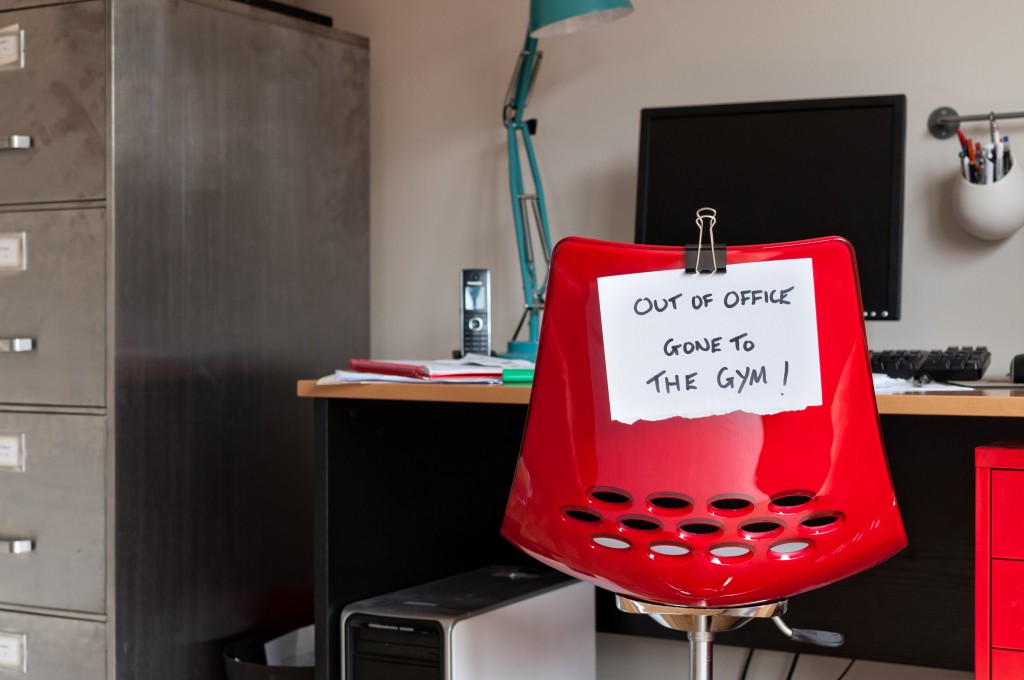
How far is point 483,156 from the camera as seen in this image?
94.3 inches

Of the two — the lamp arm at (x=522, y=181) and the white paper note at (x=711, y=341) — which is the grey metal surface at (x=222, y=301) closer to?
the lamp arm at (x=522, y=181)

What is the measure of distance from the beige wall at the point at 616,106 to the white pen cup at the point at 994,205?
77 millimetres

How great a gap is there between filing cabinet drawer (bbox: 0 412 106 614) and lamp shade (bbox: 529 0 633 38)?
100 cm

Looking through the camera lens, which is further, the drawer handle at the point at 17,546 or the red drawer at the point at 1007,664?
the drawer handle at the point at 17,546

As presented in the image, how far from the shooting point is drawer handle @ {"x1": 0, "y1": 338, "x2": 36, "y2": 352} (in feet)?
6.22

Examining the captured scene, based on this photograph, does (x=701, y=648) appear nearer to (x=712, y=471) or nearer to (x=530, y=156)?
(x=712, y=471)

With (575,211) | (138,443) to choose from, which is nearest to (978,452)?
(575,211)

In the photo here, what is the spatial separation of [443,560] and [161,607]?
0.48 metres

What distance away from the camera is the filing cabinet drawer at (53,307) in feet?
6.11

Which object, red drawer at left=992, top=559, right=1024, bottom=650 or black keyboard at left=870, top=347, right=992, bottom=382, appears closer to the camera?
red drawer at left=992, top=559, right=1024, bottom=650

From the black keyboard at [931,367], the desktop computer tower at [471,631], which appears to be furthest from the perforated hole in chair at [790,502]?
the desktop computer tower at [471,631]

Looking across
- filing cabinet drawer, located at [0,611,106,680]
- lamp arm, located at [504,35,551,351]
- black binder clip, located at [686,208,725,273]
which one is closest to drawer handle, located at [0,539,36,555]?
filing cabinet drawer, located at [0,611,106,680]

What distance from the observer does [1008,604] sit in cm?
128

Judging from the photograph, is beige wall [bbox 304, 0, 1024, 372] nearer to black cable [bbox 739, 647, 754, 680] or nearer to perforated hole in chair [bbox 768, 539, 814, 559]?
black cable [bbox 739, 647, 754, 680]
